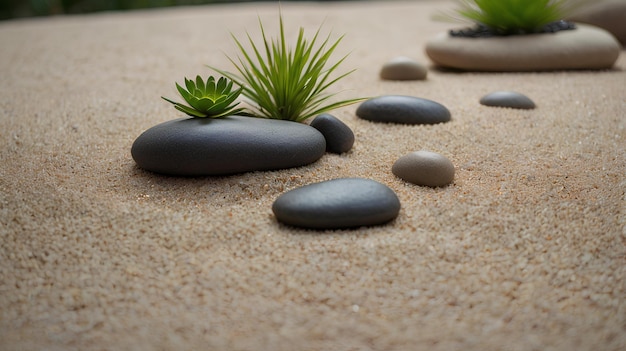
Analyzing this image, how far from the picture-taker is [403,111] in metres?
2.73

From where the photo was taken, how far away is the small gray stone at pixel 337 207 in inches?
74.0

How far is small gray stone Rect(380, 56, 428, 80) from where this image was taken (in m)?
3.56

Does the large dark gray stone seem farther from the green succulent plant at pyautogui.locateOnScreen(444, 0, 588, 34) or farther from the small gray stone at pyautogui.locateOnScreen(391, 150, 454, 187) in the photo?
the green succulent plant at pyautogui.locateOnScreen(444, 0, 588, 34)

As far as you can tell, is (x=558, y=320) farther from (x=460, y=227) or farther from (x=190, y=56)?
(x=190, y=56)

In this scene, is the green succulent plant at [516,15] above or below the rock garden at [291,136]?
above

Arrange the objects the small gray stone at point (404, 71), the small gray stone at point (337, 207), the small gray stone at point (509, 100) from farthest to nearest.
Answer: the small gray stone at point (404, 71), the small gray stone at point (509, 100), the small gray stone at point (337, 207)

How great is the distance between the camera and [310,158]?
2.29 m

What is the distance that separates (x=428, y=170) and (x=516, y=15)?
225 cm

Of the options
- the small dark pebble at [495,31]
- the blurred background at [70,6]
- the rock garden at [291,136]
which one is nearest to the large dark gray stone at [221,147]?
the rock garden at [291,136]

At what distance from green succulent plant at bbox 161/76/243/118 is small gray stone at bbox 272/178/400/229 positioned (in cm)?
54

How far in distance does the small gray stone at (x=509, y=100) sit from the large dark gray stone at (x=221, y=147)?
3.84ft

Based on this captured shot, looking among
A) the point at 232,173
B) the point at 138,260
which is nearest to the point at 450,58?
the point at 232,173

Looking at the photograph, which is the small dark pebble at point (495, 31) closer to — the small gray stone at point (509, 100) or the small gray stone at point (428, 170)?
the small gray stone at point (509, 100)

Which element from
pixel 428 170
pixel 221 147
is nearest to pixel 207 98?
pixel 221 147
